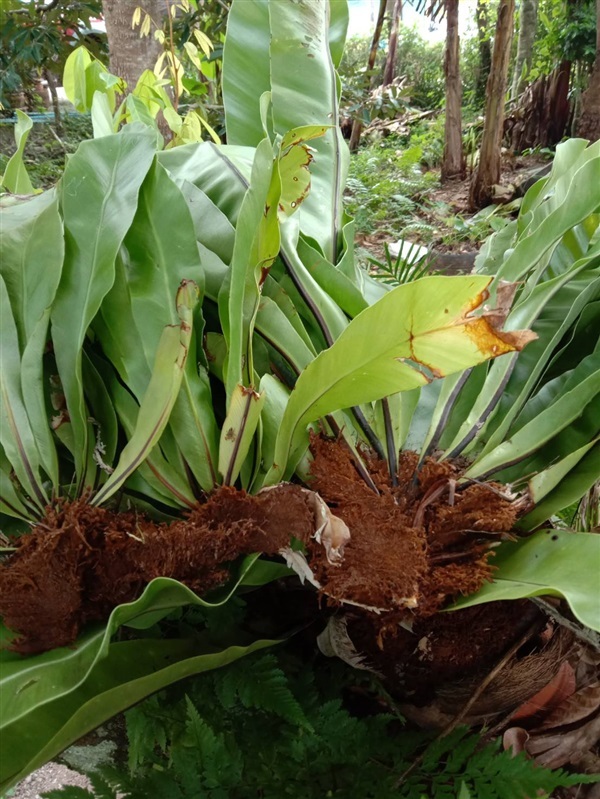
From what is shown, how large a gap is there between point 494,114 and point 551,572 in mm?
3824

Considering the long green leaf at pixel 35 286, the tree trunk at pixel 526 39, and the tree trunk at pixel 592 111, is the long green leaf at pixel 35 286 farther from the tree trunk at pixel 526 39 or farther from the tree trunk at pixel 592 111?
the tree trunk at pixel 526 39

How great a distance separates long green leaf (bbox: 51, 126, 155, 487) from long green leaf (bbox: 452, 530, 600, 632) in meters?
0.33

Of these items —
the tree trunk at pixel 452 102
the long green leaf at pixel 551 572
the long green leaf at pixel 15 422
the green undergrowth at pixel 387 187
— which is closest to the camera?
the long green leaf at pixel 551 572

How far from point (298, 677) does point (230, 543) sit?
0.58ft

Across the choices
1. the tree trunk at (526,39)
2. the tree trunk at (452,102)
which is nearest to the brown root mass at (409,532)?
the tree trunk at (452,102)

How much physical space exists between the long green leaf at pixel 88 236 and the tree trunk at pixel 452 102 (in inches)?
166

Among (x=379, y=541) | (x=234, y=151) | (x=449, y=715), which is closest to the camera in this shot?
(x=379, y=541)

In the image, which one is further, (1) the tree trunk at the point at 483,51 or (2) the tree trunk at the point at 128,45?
(1) the tree trunk at the point at 483,51

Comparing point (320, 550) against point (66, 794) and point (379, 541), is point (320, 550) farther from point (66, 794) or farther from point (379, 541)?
point (66, 794)

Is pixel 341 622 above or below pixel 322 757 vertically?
above

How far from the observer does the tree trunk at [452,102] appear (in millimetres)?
3969

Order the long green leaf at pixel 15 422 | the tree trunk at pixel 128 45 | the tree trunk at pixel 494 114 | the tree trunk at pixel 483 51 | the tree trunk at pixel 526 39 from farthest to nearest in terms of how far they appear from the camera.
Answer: the tree trunk at pixel 483 51 < the tree trunk at pixel 526 39 < the tree trunk at pixel 494 114 < the tree trunk at pixel 128 45 < the long green leaf at pixel 15 422

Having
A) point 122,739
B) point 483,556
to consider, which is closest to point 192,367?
point 483,556

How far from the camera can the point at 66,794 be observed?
20.3 inches
